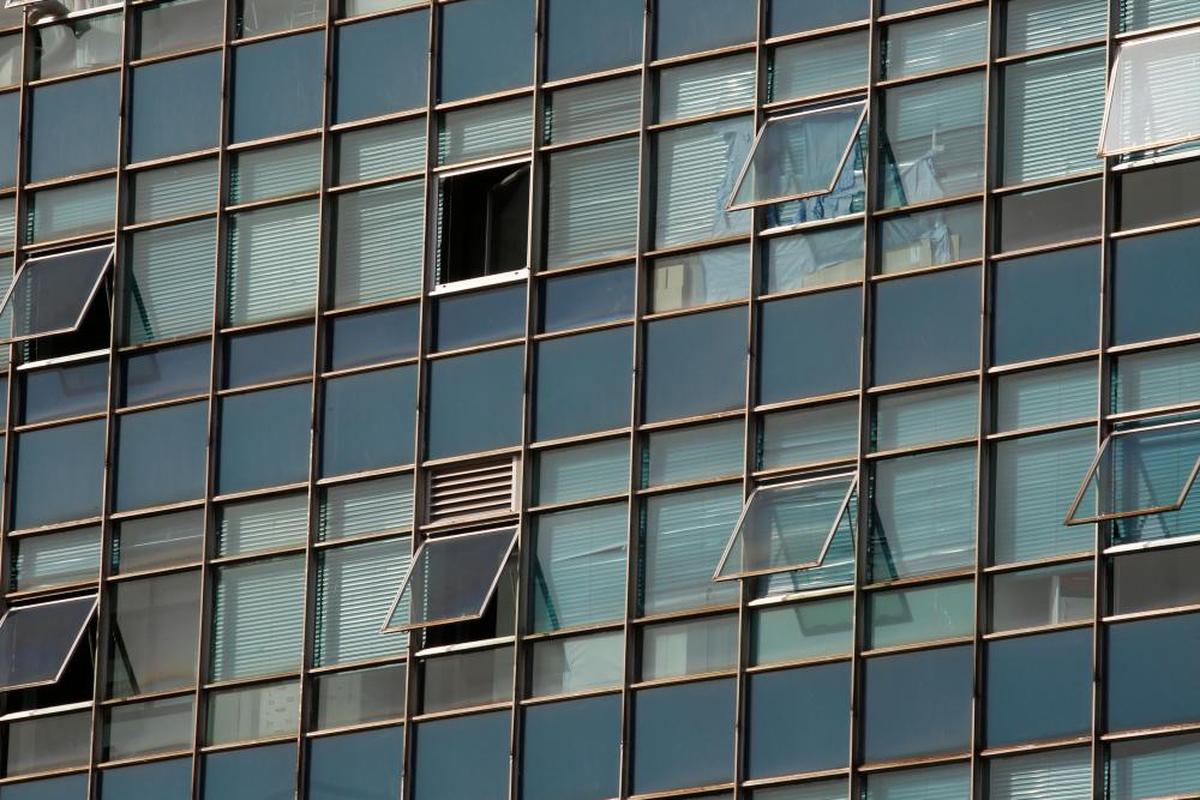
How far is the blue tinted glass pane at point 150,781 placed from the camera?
42.6 metres

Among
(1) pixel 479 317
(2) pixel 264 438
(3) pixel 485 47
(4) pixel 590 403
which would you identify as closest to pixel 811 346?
(4) pixel 590 403

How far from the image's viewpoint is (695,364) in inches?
1604

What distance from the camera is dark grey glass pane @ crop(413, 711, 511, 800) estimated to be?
40625 mm

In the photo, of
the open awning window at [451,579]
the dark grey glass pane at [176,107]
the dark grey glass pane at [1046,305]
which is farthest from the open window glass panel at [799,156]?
the dark grey glass pane at [176,107]

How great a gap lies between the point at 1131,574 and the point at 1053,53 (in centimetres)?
503

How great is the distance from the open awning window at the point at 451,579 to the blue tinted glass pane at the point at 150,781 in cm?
267

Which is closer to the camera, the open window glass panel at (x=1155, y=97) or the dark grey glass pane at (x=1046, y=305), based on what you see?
the open window glass panel at (x=1155, y=97)

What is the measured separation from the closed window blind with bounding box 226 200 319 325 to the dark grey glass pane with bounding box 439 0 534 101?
203 centimetres

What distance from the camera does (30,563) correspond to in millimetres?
44219

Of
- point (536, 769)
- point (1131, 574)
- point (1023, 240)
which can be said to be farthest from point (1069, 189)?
point (536, 769)

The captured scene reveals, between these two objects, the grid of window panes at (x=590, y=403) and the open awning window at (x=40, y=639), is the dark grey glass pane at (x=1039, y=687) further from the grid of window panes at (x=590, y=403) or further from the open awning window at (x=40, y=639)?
the open awning window at (x=40, y=639)

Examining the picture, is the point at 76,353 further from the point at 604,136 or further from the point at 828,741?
the point at 828,741

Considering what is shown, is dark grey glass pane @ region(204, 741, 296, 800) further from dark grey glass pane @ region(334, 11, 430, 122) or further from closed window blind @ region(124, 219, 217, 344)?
dark grey glass pane @ region(334, 11, 430, 122)

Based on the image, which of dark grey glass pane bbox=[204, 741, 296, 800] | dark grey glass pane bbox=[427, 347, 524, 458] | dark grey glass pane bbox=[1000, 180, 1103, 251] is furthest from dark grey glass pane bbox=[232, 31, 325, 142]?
dark grey glass pane bbox=[1000, 180, 1103, 251]
